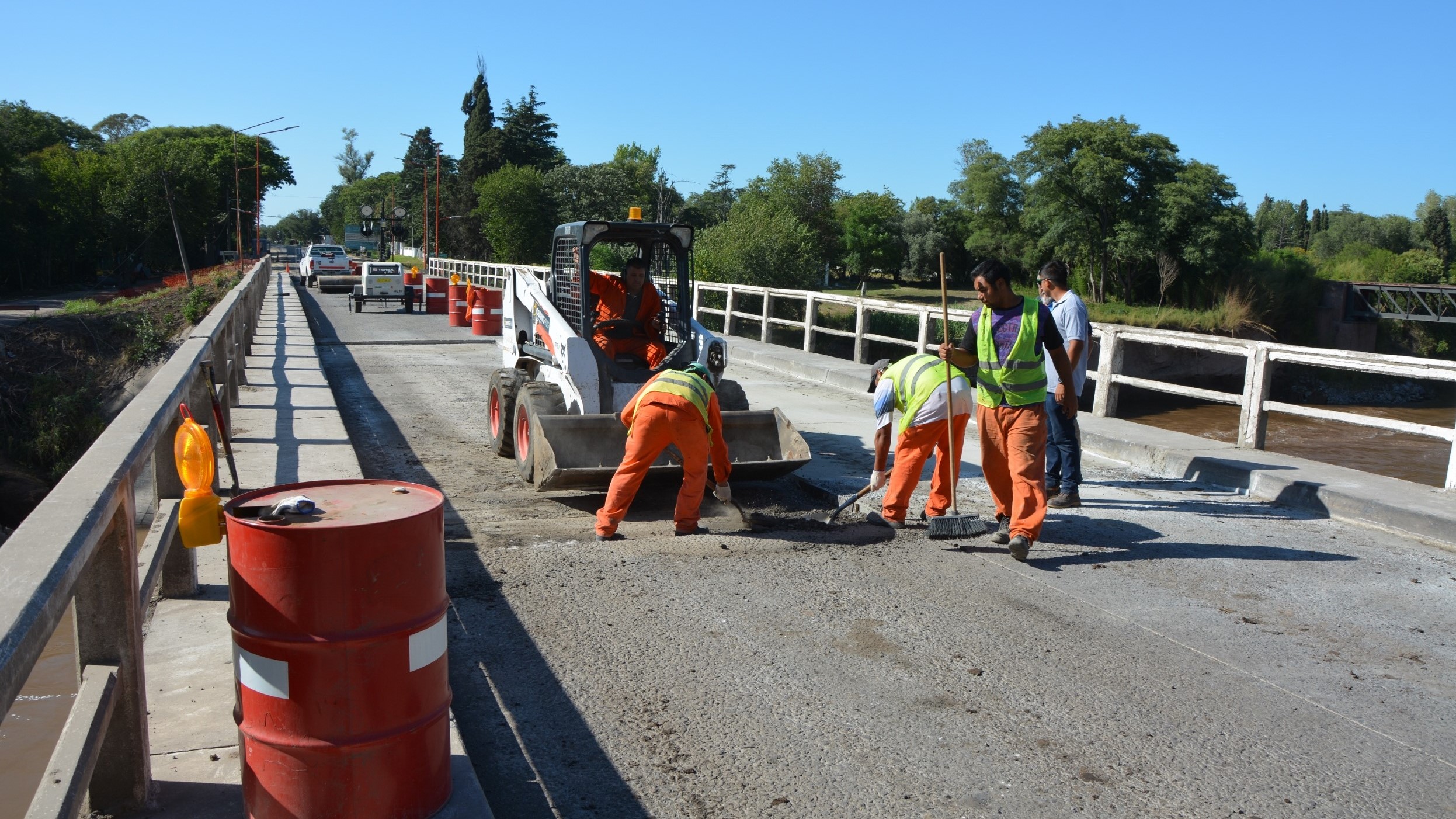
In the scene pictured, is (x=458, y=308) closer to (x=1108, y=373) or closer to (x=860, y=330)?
(x=860, y=330)

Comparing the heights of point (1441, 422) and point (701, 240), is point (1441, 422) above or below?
below

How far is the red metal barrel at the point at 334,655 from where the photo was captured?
8.92ft

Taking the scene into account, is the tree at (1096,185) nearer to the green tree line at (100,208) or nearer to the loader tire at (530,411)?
the green tree line at (100,208)

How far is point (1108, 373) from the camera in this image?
11.4 m

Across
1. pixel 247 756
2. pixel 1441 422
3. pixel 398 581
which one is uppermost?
pixel 398 581

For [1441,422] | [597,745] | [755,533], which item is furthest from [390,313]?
[1441,422]

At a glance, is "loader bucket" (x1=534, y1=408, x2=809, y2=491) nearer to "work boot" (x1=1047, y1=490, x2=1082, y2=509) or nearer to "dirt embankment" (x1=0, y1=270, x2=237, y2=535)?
"work boot" (x1=1047, y1=490, x2=1082, y2=509)

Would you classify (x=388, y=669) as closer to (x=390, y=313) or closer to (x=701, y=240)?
(x=390, y=313)

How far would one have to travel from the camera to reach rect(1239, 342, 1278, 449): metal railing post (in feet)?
30.8

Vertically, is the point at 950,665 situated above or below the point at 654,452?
below

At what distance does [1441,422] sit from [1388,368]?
37508mm

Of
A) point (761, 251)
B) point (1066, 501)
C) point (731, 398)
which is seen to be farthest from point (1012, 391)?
point (761, 251)

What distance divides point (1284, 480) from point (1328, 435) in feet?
75.6

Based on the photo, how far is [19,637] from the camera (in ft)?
6.08
